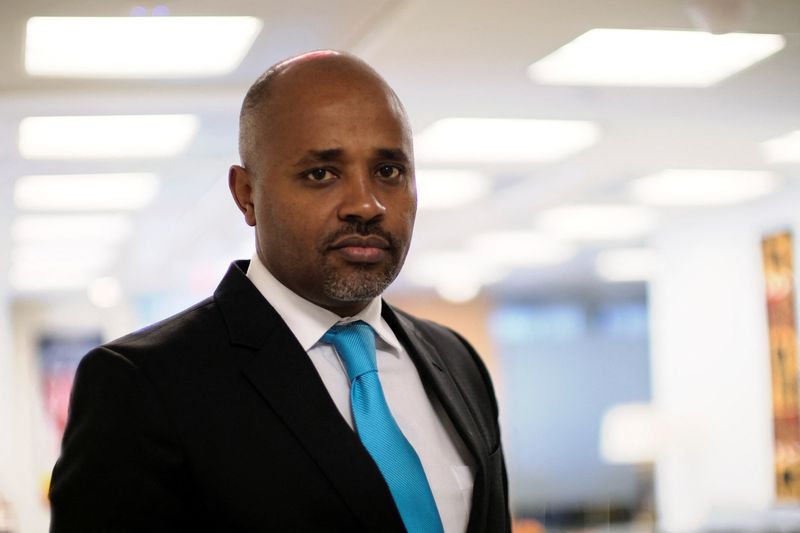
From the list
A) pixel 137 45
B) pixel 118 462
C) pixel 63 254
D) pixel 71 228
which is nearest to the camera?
pixel 118 462

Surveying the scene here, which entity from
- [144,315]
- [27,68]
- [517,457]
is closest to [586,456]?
[517,457]

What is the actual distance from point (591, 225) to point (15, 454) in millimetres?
7290

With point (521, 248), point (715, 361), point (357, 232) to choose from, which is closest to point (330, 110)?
point (357, 232)

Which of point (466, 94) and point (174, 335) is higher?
point (466, 94)

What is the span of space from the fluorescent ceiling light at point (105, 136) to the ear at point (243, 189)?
13.3 ft

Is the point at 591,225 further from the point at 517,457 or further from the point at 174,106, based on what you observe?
the point at 517,457

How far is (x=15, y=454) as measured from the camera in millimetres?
13031

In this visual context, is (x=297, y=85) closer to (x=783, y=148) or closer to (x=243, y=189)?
(x=243, y=189)

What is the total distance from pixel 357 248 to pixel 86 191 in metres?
6.18

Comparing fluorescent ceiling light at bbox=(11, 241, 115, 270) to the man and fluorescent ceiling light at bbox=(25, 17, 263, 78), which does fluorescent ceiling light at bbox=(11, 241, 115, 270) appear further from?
the man

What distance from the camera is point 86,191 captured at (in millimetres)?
7215

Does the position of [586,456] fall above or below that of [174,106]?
below

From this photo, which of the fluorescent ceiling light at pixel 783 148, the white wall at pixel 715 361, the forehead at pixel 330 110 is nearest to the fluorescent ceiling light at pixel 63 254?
the white wall at pixel 715 361

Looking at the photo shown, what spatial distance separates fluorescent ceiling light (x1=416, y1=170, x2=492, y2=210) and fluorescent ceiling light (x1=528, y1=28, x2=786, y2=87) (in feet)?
7.23
